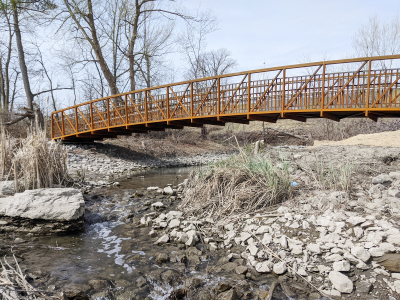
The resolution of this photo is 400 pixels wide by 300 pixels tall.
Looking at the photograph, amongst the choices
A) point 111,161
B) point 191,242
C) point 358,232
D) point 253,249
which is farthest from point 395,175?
point 111,161

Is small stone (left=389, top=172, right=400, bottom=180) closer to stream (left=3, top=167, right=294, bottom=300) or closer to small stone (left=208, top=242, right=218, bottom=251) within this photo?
stream (left=3, top=167, right=294, bottom=300)

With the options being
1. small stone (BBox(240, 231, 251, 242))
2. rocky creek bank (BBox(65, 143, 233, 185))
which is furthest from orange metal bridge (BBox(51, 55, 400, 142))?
small stone (BBox(240, 231, 251, 242))

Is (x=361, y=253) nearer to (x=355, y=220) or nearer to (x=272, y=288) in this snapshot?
(x=355, y=220)

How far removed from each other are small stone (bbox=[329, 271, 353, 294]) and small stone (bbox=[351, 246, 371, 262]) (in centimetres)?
38

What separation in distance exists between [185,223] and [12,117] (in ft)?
48.7

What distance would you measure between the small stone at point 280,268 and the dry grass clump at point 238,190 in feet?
4.23

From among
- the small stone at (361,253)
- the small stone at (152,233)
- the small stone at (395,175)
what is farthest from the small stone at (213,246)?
the small stone at (395,175)

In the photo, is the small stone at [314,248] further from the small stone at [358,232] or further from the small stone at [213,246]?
the small stone at [213,246]

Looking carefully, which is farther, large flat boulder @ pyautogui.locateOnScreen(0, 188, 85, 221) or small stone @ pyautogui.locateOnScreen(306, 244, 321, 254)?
large flat boulder @ pyautogui.locateOnScreen(0, 188, 85, 221)

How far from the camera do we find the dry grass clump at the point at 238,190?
439cm

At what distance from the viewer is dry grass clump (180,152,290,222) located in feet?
14.4

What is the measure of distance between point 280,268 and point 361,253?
2.97 feet

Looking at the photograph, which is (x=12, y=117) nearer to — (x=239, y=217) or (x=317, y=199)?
(x=239, y=217)

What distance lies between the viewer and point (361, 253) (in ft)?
9.38
